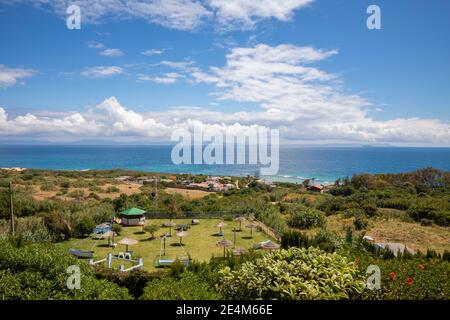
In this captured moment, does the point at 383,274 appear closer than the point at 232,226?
Yes

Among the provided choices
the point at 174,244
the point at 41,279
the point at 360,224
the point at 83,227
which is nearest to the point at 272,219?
the point at 360,224

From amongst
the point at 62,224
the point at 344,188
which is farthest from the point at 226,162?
the point at 62,224

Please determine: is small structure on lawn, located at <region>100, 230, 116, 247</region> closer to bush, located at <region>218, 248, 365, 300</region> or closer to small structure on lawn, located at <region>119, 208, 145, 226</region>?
small structure on lawn, located at <region>119, 208, 145, 226</region>

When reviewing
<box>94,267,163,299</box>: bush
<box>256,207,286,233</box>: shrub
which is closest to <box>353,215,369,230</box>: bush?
<box>256,207,286,233</box>: shrub

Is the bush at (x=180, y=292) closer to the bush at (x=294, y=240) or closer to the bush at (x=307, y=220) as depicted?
the bush at (x=294, y=240)

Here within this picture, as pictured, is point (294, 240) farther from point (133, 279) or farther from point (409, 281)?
point (409, 281)

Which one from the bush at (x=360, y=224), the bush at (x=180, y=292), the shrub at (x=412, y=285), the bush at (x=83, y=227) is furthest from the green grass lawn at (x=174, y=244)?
the shrub at (x=412, y=285)
